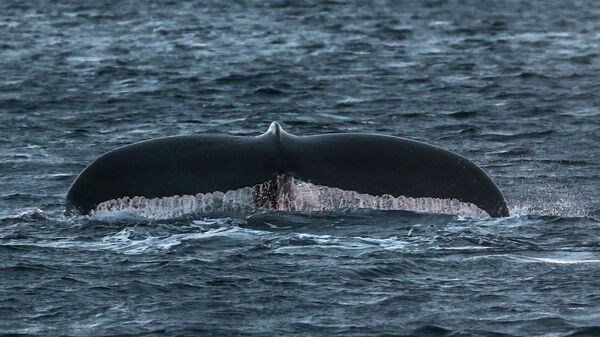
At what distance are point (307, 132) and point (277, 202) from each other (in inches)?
293

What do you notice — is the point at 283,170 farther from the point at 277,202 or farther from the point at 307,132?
the point at 307,132

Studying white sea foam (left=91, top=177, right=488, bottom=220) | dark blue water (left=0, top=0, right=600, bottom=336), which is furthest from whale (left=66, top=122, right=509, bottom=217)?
dark blue water (left=0, top=0, right=600, bottom=336)

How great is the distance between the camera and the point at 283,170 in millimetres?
11055

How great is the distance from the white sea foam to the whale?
55 millimetres

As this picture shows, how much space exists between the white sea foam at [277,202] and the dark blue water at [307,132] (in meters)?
0.13

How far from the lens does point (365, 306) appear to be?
10.1 meters

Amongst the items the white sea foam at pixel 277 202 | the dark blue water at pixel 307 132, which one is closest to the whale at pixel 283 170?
the white sea foam at pixel 277 202

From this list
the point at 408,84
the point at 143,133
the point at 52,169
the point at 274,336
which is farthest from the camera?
the point at 408,84

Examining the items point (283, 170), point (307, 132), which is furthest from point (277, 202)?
point (307, 132)

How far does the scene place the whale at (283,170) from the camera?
36.1 ft

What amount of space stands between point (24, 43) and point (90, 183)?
1926 cm

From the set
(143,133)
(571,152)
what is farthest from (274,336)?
(143,133)

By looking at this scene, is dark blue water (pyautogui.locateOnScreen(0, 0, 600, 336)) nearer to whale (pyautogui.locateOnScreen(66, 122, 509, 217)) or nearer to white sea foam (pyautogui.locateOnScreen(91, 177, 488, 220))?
white sea foam (pyautogui.locateOnScreen(91, 177, 488, 220))

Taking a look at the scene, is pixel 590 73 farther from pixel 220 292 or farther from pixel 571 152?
pixel 220 292
